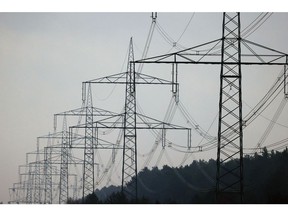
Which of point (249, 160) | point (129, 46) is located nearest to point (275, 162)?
point (249, 160)

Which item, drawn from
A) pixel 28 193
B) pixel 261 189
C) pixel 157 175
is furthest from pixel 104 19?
pixel 157 175

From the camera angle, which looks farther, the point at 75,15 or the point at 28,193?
the point at 28,193

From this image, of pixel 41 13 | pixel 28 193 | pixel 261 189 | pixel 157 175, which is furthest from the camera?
pixel 157 175
